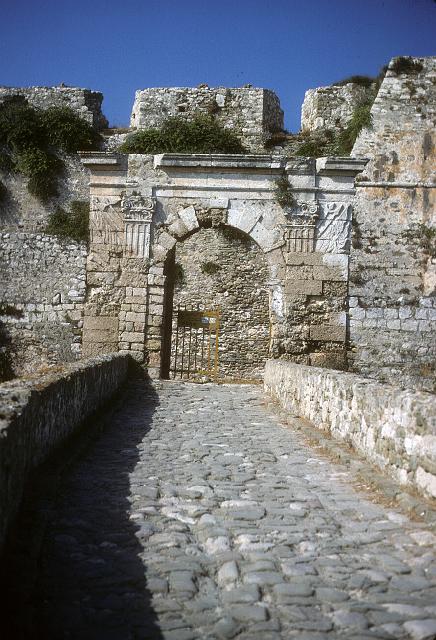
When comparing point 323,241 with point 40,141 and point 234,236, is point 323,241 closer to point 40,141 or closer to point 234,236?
point 234,236

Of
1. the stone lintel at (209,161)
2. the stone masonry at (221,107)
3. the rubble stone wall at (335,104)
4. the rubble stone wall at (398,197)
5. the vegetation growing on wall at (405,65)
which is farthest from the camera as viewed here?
the stone masonry at (221,107)

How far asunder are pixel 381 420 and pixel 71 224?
659 inches

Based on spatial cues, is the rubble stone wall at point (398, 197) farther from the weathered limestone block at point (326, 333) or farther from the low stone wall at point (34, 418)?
the low stone wall at point (34, 418)

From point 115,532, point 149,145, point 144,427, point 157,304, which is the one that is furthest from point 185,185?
point 115,532

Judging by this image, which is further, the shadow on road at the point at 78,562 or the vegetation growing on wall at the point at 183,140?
the vegetation growing on wall at the point at 183,140

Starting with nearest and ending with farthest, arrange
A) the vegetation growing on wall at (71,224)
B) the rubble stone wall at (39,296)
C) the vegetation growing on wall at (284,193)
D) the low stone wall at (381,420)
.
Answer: the low stone wall at (381,420)
the vegetation growing on wall at (284,193)
the rubble stone wall at (39,296)
the vegetation growing on wall at (71,224)

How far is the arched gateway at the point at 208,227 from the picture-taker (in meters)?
12.7

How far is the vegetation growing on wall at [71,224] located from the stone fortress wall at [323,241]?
411mm

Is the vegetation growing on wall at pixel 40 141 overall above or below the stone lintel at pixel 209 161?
above

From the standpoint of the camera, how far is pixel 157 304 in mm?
12867

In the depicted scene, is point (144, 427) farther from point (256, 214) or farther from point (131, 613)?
point (256, 214)

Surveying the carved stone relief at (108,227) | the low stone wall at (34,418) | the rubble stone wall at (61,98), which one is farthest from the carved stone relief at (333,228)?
the rubble stone wall at (61,98)

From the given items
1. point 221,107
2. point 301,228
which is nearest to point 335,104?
point 221,107

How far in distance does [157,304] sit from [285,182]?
3.40 metres
